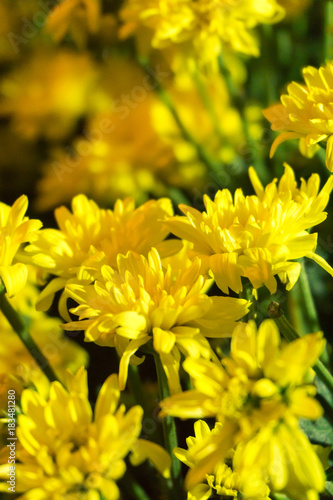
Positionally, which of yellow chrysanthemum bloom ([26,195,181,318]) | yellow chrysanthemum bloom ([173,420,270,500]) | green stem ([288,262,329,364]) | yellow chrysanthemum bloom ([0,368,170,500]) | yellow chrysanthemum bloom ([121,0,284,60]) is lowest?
green stem ([288,262,329,364])

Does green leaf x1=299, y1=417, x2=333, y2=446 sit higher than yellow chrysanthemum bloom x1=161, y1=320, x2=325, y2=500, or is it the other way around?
yellow chrysanthemum bloom x1=161, y1=320, x2=325, y2=500

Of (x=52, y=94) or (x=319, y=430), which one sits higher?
(x=52, y=94)

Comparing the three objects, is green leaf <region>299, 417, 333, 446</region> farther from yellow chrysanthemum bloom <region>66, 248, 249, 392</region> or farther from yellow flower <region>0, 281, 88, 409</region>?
yellow flower <region>0, 281, 88, 409</region>

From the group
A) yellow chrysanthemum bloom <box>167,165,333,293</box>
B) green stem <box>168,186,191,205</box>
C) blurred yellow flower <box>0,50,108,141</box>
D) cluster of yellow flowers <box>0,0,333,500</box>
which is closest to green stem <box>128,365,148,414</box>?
cluster of yellow flowers <box>0,0,333,500</box>

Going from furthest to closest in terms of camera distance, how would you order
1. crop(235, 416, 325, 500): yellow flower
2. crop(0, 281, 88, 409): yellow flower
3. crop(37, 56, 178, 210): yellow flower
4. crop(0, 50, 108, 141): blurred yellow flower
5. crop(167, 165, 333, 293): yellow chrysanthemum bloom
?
crop(0, 50, 108, 141): blurred yellow flower, crop(37, 56, 178, 210): yellow flower, crop(0, 281, 88, 409): yellow flower, crop(167, 165, 333, 293): yellow chrysanthemum bloom, crop(235, 416, 325, 500): yellow flower

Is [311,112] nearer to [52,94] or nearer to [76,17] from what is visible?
[76,17]

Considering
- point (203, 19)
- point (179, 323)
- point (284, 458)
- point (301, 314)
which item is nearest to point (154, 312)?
point (179, 323)

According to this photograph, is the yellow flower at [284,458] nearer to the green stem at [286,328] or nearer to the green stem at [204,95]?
the green stem at [286,328]

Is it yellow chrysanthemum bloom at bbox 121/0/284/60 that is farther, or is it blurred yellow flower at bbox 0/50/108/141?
blurred yellow flower at bbox 0/50/108/141
